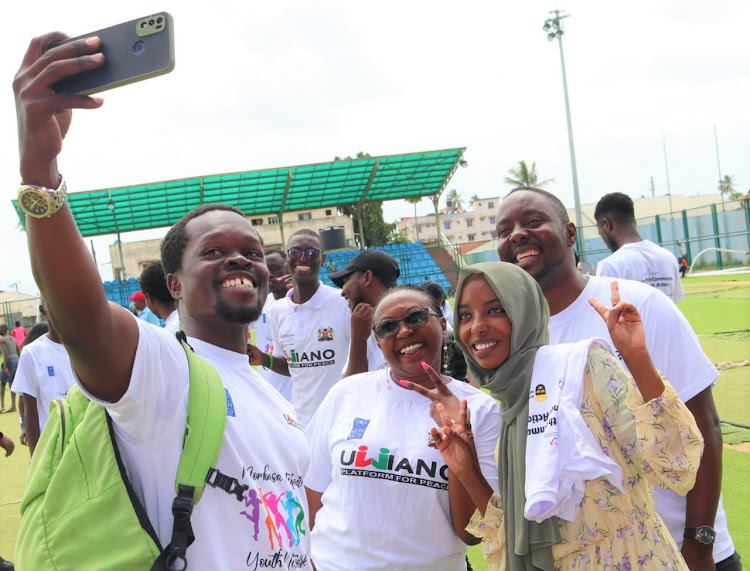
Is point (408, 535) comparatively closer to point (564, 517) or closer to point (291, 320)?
point (564, 517)

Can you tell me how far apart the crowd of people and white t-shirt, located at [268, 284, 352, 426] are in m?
2.24

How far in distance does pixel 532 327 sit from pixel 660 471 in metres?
0.64

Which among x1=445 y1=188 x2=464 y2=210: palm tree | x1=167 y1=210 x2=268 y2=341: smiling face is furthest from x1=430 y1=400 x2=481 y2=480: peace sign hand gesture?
A: x1=445 y1=188 x2=464 y2=210: palm tree

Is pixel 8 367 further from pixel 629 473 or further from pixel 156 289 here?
pixel 629 473

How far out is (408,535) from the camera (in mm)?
2541

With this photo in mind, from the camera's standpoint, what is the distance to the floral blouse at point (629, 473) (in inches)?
79.6

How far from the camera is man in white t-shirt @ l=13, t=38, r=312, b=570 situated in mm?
1368

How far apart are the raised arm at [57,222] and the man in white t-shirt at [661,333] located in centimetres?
199

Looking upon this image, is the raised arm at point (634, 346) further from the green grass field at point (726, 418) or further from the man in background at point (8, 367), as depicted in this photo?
the man in background at point (8, 367)

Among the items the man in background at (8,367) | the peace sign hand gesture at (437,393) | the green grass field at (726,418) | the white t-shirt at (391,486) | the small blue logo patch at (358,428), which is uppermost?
the peace sign hand gesture at (437,393)

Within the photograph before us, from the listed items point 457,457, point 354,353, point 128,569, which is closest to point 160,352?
point 128,569

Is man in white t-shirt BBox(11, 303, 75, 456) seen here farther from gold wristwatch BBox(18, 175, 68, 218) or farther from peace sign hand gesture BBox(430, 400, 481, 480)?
gold wristwatch BBox(18, 175, 68, 218)

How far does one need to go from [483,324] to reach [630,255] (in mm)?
3663

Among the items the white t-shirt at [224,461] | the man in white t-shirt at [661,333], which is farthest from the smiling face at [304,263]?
the white t-shirt at [224,461]
